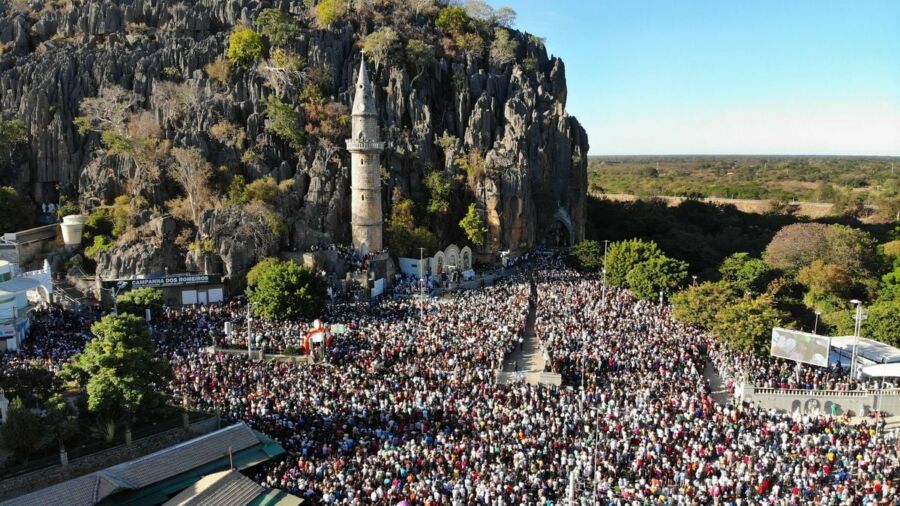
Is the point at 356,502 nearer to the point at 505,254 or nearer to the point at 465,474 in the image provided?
the point at 465,474

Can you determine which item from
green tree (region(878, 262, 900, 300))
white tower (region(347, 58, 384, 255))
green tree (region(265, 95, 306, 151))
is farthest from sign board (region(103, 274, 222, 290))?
green tree (region(878, 262, 900, 300))

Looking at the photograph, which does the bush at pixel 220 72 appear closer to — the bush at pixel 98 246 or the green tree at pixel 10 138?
the green tree at pixel 10 138

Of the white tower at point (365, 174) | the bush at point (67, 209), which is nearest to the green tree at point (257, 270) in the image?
the white tower at point (365, 174)

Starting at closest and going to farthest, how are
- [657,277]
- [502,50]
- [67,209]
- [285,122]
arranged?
[657,277] < [67,209] < [285,122] < [502,50]

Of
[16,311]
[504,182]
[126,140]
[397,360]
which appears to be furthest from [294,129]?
[397,360]

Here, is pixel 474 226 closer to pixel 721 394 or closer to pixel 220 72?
pixel 220 72

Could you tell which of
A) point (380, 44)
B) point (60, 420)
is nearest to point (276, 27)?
point (380, 44)

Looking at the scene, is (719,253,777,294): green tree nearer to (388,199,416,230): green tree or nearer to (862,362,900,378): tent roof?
(862,362,900,378): tent roof
